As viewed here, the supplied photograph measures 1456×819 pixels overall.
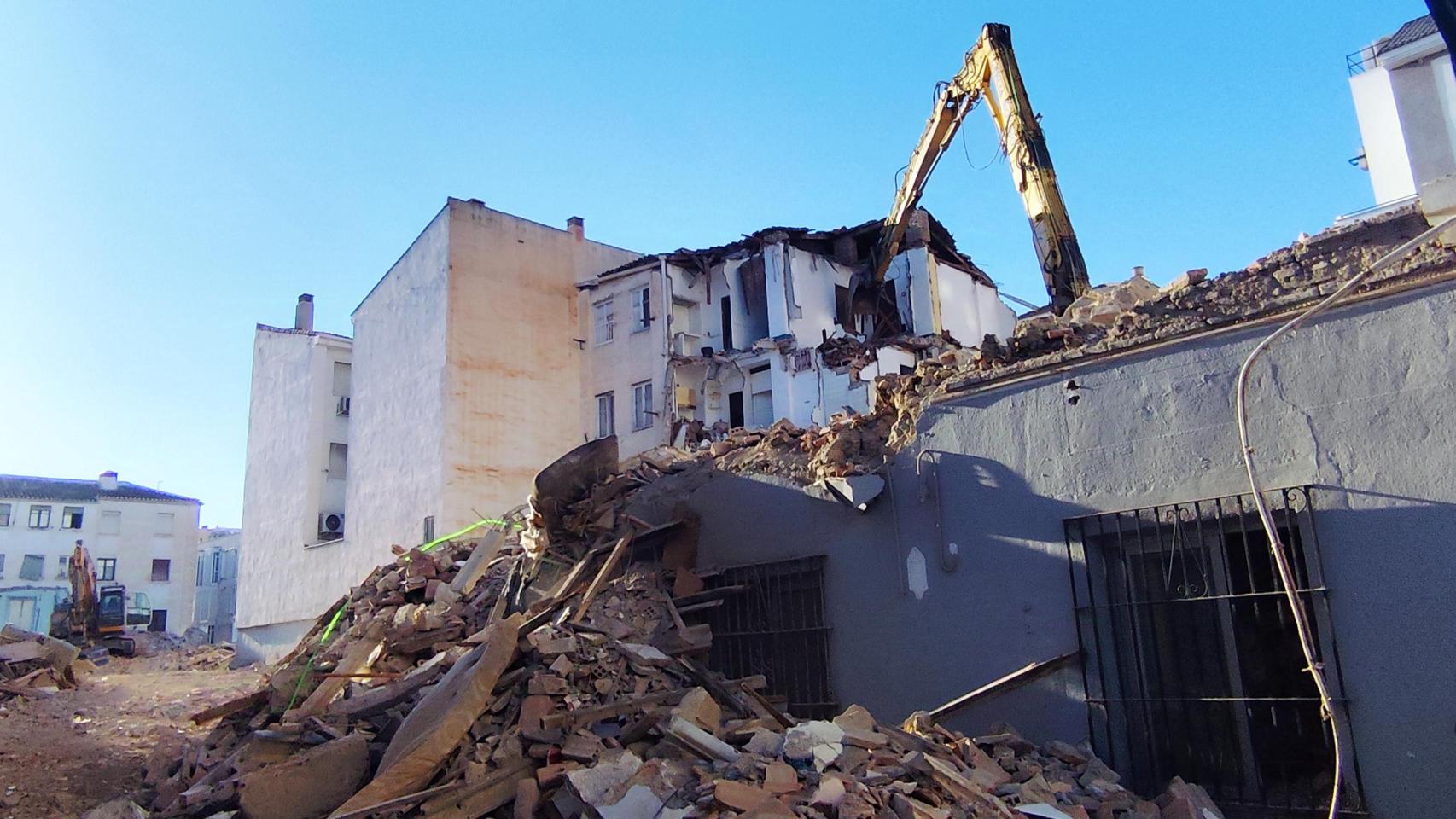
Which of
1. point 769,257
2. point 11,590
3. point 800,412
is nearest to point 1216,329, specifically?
point 800,412

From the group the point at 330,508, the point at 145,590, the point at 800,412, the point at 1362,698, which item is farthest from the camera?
the point at 145,590

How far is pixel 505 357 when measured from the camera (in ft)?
87.8

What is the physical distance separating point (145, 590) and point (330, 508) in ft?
101

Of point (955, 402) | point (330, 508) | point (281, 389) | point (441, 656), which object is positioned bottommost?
point (441, 656)

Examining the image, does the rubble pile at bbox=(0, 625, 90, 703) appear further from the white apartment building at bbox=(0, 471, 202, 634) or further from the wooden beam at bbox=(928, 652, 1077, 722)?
the white apartment building at bbox=(0, 471, 202, 634)

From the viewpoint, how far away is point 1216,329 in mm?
7094

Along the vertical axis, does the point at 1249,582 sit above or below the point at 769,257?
below

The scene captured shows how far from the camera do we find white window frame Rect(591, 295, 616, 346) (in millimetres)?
28250

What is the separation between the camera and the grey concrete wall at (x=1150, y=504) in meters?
6.14

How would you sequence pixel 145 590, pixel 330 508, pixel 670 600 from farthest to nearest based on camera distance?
pixel 145 590 < pixel 330 508 < pixel 670 600

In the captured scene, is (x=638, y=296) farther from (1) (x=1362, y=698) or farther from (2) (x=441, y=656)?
(1) (x=1362, y=698)

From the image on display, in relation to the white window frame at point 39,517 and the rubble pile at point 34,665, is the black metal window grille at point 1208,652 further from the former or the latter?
the white window frame at point 39,517

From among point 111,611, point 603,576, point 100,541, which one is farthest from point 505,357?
point 100,541

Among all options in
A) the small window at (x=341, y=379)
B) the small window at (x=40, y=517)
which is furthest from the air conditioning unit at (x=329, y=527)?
the small window at (x=40, y=517)
